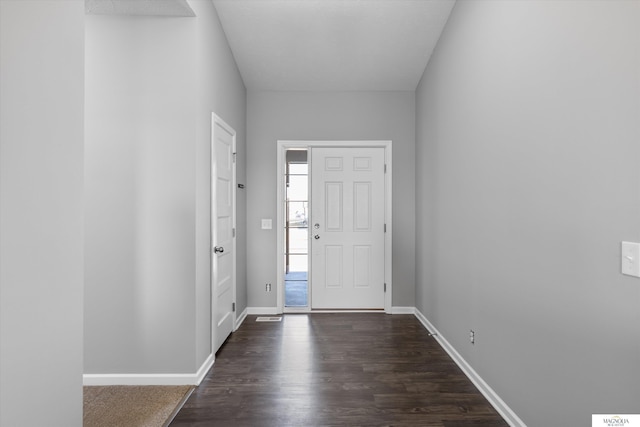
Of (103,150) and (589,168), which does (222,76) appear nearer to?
(103,150)

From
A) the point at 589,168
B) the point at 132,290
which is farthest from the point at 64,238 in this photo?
the point at 589,168

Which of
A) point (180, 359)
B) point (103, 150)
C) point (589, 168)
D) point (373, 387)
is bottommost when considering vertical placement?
point (373, 387)

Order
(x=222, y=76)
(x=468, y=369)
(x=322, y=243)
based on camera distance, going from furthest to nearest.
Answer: (x=322, y=243) < (x=222, y=76) < (x=468, y=369)

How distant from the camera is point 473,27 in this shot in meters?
2.67

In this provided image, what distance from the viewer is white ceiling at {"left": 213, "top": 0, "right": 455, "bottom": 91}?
3154mm

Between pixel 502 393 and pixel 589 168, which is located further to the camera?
pixel 502 393

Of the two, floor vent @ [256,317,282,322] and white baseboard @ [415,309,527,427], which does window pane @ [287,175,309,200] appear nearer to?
floor vent @ [256,317,282,322]

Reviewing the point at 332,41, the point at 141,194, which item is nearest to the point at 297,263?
the point at 332,41

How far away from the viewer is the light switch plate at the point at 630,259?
1.23 metres

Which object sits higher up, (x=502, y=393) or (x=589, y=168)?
(x=589, y=168)

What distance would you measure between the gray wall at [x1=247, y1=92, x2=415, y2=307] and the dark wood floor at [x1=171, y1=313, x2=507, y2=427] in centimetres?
113

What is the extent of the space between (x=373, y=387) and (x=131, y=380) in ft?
5.58

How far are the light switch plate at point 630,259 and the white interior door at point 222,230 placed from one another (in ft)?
8.43

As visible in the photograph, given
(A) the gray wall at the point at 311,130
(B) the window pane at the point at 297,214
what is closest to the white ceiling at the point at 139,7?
(A) the gray wall at the point at 311,130
